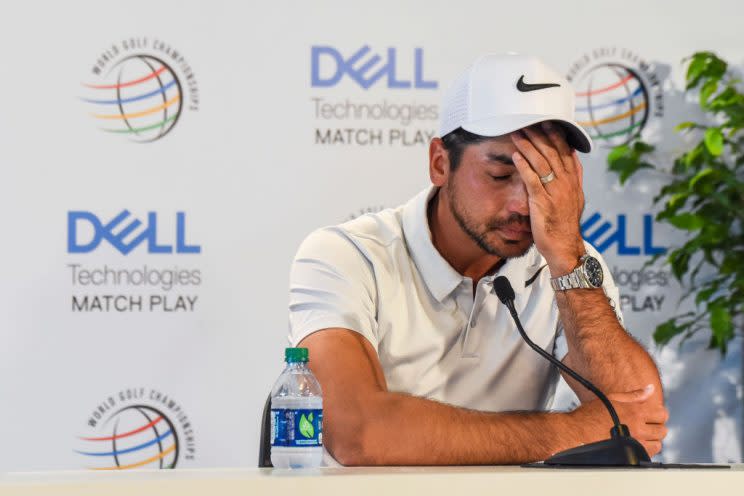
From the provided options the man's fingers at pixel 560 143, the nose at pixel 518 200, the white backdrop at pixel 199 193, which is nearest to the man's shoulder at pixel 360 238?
the nose at pixel 518 200

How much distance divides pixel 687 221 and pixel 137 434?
1933mm

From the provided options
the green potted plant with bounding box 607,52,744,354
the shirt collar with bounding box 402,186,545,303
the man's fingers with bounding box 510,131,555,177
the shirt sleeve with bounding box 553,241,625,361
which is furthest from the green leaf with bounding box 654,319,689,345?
the man's fingers with bounding box 510,131,555,177

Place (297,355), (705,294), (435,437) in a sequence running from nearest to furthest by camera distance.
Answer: (297,355), (435,437), (705,294)

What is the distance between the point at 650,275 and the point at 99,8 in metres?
2.09

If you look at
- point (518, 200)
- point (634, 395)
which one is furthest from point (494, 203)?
point (634, 395)

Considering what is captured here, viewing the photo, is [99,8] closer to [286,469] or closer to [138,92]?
[138,92]

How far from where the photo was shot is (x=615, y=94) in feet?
12.3

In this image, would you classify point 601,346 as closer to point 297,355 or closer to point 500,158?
point 500,158

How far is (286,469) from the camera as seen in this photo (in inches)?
52.0

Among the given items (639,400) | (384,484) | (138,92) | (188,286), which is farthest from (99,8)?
(384,484)

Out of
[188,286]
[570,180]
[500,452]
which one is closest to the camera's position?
[500,452]

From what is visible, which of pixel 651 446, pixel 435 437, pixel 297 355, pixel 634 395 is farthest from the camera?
pixel 634 395

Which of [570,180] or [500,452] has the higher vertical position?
[570,180]

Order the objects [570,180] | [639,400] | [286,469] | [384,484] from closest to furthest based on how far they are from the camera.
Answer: [384,484] < [286,469] < [639,400] < [570,180]
